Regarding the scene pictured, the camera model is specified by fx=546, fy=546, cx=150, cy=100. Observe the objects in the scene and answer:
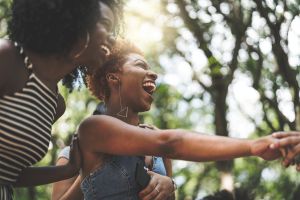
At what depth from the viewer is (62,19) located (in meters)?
2.75

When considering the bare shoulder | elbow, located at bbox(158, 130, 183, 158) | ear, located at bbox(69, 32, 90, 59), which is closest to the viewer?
the bare shoulder

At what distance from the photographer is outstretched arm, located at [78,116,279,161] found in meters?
2.45

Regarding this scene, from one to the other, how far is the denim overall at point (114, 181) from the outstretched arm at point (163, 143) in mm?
180

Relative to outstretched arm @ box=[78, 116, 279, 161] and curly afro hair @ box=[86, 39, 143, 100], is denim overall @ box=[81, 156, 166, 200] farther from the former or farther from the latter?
curly afro hair @ box=[86, 39, 143, 100]

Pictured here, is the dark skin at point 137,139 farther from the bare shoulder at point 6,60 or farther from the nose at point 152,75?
the bare shoulder at point 6,60

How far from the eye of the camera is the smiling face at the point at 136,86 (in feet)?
11.8

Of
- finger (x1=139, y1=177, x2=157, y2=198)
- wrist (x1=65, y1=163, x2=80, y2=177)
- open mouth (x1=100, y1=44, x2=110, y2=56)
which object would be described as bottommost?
finger (x1=139, y1=177, x2=157, y2=198)

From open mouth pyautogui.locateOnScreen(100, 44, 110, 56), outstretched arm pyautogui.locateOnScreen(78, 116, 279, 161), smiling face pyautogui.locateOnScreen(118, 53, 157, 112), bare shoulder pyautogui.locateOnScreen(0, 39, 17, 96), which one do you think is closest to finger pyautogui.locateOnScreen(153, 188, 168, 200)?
outstretched arm pyautogui.locateOnScreen(78, 116, 279, 161)

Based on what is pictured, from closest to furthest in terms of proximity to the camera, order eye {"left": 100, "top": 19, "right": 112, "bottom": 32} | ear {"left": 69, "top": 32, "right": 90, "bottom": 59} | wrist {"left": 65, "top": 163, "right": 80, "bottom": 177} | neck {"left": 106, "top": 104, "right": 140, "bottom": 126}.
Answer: ear {"left": 69, "top": 32, "right": 90, "bottom": 59} → eye {"left": 100, "top": 19, "right": 112, "bottom": 32} → wrist {"left": 65, "top": 163, "right": 80, "bottom": 177} → neck {"left": 106, "top": 104, "right": 140, "bottom": 126}

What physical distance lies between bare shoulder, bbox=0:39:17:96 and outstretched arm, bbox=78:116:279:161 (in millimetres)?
643

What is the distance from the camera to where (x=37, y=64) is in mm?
2697

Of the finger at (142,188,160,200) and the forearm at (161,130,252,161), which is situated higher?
the forearm at (161,130,252,161)

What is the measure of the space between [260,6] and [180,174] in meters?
10.6

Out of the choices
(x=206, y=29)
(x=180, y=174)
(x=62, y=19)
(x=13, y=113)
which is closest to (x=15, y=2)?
(x=62, y=19)
